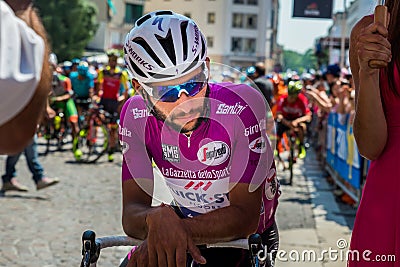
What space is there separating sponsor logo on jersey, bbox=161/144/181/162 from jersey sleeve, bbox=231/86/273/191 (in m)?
0.20

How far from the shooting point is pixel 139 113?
97.0 inches

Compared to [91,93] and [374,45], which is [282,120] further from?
[374,45]

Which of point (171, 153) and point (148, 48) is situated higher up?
point (148, 48)

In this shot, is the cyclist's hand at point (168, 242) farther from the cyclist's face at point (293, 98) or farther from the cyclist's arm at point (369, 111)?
the cyclist's face at point (293, 98)

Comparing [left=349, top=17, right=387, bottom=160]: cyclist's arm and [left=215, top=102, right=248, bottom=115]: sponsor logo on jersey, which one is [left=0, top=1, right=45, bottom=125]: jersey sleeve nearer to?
[left=215, top=102, right=248, bottom=115]: sponsor logo on jersey

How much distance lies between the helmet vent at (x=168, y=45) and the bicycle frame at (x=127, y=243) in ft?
1.95

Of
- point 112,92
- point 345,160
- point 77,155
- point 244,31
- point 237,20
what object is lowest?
point 77,155

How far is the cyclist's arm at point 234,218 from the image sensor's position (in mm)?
2229

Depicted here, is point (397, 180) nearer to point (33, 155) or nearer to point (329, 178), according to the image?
point (33, 155)

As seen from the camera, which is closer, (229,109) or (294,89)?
(229,109)

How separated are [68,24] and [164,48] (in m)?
58.3

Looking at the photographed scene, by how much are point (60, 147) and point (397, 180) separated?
14374 mm

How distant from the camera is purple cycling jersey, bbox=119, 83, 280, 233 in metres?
2.33

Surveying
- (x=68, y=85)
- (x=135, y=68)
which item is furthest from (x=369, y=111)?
(x=68, y=85)
